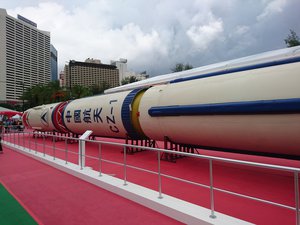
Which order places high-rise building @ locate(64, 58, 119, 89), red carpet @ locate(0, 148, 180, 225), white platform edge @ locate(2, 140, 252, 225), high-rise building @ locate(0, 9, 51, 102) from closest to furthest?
white platform edge @ locate(2, 140, 252, 225)
red carpet @ locate(0, 148, 180, 225)
high-rise building @ locate(0, 9, 51, 102)
high-rise building @ locate(64, 58, 119, 89)

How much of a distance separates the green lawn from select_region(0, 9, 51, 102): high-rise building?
55.1 m

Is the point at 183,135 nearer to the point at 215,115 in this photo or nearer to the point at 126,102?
the point at 215,115

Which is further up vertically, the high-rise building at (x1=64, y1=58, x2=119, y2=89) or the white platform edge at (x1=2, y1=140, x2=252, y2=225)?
the high-rise building at (x1=64, y1=58, x2=119, y2=89)

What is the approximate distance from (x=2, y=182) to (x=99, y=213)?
374 cm

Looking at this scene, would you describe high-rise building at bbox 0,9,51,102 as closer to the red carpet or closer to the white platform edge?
the red carpet

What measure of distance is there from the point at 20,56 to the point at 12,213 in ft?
199

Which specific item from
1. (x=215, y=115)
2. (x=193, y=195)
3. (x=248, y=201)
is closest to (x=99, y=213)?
(x=193, y=195)

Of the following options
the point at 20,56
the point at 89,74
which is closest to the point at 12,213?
the point at 20,56

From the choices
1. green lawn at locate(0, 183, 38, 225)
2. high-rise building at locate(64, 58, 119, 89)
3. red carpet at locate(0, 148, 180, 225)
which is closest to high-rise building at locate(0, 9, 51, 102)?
high-rise building at locate(64, 58, 119, 89)

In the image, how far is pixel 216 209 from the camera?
395 cm

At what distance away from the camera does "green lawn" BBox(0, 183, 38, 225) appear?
3.91 m

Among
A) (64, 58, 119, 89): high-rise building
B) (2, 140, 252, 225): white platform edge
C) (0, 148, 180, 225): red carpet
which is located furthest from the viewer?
(64, 58, 119, 89): high-rise building

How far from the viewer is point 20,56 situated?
184 feet

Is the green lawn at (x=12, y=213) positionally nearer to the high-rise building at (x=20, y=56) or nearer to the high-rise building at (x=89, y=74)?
the high-rise building at (x=20, y=56)
